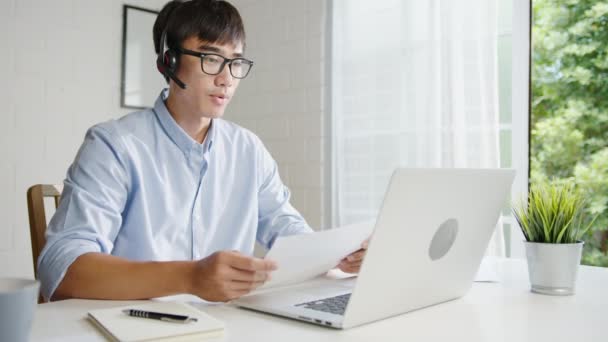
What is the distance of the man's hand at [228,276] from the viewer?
0.79 meters

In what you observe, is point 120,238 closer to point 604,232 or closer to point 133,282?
point 133,282

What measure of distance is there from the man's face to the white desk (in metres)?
0.58

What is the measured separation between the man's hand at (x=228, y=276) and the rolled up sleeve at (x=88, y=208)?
27 centimetres

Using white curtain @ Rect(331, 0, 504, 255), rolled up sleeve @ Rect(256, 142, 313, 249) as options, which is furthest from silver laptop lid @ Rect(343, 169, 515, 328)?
white curtain @ Rect(331, 0, 504, 255)

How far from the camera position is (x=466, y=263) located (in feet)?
2.90

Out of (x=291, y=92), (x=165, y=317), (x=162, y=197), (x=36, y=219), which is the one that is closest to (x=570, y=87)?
(x=291, y=92)

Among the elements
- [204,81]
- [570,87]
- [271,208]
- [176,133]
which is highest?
[570,87]

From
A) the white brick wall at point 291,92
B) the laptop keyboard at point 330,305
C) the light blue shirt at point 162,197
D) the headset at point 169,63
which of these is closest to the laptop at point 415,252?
the laptop keyboard at point 330,305

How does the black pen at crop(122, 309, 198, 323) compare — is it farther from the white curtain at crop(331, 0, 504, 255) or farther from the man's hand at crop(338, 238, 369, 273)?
the white curtain at crop(331, 0, 504, 255)

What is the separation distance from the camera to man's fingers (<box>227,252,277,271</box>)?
0.77 meters

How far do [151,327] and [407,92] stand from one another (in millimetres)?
1822

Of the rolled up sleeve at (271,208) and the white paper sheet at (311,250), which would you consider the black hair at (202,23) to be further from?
the white paper sheet at (311,250)

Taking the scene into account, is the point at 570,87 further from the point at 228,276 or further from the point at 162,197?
the point at 228,276

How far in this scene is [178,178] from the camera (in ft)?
4.23
